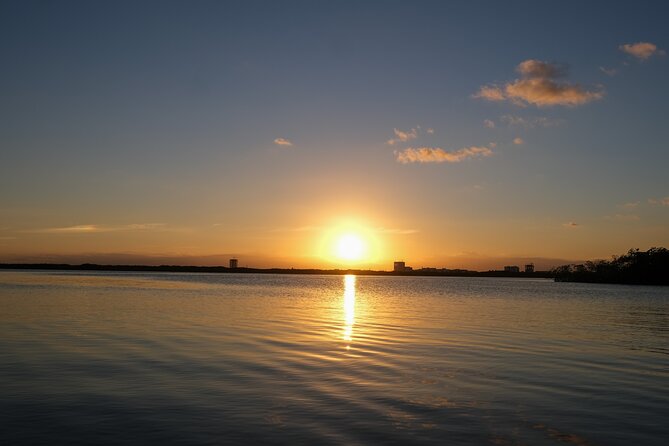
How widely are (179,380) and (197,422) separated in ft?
18.9

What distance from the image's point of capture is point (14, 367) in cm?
2169

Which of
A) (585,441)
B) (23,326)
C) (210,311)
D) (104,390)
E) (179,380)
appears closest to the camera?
(585,441)

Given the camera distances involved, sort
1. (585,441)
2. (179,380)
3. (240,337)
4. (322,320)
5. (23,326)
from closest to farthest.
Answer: (585,441), (179,380), (240,337), (23,326), (322,320)

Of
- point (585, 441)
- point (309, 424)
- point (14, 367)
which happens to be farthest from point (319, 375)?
point (14, 367)

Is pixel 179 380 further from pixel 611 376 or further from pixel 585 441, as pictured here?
pixel 611 376

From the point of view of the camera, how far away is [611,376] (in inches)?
885

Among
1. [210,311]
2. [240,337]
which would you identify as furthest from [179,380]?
[210,311]

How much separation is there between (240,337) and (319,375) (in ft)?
41.4

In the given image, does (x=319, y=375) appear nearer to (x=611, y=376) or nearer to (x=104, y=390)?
(x=104, y=390)

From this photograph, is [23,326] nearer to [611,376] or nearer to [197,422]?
[197,422]

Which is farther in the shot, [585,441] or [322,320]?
[322,320]

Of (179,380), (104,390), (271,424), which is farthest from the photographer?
(179,380)

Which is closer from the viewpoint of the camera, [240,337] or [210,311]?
[240,337]

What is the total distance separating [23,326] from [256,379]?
22.3m
